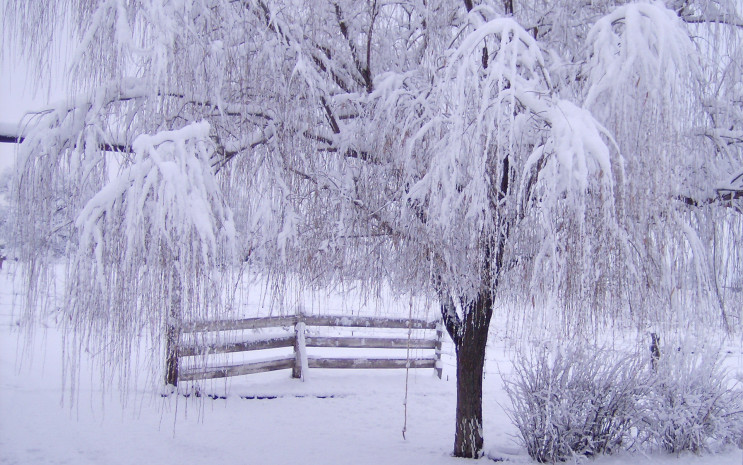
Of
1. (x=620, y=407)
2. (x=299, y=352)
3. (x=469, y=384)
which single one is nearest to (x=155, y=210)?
(x=469, y=384)

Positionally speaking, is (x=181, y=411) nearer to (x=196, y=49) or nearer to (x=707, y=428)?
(x=196, y=49)

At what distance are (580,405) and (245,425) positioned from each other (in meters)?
3.77

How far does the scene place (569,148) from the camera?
2.74 meters

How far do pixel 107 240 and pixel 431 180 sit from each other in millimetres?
1919

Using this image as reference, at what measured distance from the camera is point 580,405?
523 cm

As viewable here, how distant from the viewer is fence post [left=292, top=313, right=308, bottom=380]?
8.52m

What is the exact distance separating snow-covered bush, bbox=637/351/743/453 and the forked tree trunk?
5.21ft

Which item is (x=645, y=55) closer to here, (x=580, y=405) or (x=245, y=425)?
(x=580, y=405)

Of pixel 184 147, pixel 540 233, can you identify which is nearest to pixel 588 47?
pixel 540 233

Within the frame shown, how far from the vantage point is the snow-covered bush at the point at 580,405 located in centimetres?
517

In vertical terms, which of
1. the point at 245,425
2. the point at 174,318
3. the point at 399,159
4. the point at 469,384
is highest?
the point at 399,159

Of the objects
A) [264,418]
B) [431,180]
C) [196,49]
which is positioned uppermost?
[196,49]

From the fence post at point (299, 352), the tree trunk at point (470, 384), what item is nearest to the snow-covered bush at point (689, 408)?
the tree trunk at point (470, 384)

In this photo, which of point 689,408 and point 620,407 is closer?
point 620,407
